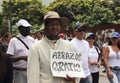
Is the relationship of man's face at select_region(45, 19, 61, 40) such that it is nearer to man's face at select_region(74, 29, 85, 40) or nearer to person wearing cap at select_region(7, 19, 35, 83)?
person wearing cap at select_region(7, 19, 35, 83)

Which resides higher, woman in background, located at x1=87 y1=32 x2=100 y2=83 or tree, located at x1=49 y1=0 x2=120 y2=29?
woman in background, located at x1=87 y1=32 x2=100 y2=83

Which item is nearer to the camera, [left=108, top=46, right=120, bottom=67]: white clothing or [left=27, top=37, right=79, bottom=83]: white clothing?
[left=27, top=37, right=79, bottom=83]: white clothing

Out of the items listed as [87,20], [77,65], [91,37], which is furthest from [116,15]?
[77,65]

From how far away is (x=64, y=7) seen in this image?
54.2m

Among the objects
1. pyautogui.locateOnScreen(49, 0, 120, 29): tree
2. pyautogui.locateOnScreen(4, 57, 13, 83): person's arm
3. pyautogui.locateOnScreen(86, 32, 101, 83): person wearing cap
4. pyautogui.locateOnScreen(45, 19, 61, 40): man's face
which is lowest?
pyautogui.locateOnScreen(49, 0, 120, 29): tree

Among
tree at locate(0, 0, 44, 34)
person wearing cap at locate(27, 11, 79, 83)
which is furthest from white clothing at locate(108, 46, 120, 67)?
tree at locate(0, 0, 44, 34)

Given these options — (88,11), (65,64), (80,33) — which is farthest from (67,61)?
(88,11)

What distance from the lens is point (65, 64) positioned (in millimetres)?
5336

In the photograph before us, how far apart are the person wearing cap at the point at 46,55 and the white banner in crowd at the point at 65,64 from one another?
0.05 metres

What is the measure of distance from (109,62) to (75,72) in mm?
3429

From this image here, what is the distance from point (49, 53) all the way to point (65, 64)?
0.89ft

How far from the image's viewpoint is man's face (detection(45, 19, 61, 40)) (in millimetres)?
5188

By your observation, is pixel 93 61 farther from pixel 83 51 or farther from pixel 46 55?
pixel 46 55

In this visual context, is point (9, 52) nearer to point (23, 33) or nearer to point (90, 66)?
point (23, 33)
